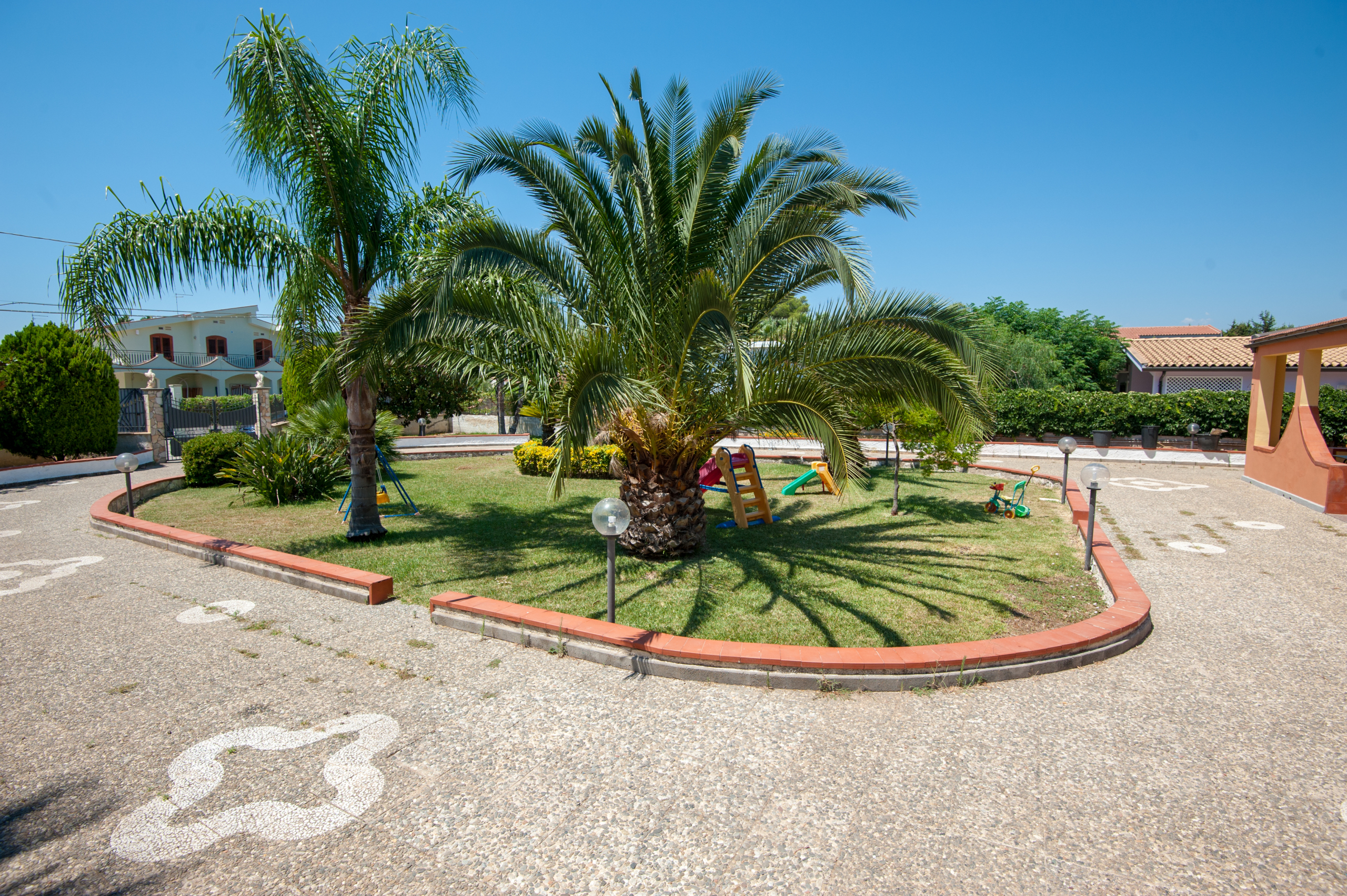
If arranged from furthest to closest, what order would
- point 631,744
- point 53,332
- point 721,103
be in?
1. point 53,332
2. point 721,103
3. point 631,744

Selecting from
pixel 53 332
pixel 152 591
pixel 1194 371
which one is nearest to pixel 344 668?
pixel 152 591

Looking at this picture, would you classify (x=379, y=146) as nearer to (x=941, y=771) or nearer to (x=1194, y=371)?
(x=941, y=771)

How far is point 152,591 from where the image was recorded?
21.5 ft

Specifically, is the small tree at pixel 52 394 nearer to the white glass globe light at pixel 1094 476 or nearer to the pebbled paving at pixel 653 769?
the pebbled paving at pixel 653 769

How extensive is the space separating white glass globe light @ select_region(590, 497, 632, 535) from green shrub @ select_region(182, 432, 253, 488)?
11404 mm

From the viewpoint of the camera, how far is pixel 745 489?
33.9 feet

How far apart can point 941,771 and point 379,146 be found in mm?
9051

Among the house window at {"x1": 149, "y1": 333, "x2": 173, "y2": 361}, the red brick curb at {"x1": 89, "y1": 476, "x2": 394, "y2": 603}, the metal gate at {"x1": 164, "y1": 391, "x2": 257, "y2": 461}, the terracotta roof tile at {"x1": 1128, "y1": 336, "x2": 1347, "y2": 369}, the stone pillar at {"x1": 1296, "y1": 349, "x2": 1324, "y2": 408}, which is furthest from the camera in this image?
the house window at {"x1": 149, "y1": 333, "x2": 173, "y2": 361}

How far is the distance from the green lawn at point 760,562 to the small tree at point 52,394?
7276 mm

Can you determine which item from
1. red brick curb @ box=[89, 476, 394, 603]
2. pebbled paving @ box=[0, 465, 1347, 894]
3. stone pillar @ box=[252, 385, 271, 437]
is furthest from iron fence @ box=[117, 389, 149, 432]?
pebbled paving @ box=[0, 465, 1347, 894]

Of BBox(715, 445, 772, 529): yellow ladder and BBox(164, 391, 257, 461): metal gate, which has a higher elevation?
BBox(164, 391, 257, 461): metal gate

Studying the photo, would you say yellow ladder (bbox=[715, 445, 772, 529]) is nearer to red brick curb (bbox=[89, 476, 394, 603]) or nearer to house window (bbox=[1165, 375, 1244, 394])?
red brick curb (bbox=[89, 476, 394, 603])

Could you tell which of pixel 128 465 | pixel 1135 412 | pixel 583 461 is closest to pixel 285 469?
pixel 128 465

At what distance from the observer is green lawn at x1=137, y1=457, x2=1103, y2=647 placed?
563 centimetres
